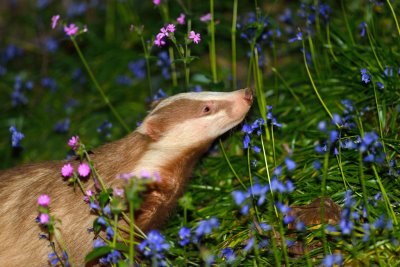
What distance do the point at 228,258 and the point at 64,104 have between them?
4.21 meters

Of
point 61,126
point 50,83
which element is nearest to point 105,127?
point 61,126

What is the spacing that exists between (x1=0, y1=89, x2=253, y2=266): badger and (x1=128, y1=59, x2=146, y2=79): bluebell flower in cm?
278

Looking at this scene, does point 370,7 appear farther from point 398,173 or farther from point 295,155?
point 398,173

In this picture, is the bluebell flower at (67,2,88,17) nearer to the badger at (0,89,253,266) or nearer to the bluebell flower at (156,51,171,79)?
the bluebell flower at (156,51,171,79)

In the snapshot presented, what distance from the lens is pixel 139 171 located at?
454cm

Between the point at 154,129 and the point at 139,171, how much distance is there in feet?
1.18

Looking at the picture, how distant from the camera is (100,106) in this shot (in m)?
7.46

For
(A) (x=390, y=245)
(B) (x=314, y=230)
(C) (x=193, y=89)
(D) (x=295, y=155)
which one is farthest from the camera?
(C) (x=193, y=89)

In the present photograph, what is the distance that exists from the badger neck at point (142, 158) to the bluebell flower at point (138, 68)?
2.85 m

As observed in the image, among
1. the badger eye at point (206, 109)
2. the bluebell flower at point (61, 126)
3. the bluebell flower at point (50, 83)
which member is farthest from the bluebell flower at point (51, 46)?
the badger eye at point (206, 109)

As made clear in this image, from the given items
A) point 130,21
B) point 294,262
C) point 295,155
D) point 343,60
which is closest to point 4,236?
point 294,262

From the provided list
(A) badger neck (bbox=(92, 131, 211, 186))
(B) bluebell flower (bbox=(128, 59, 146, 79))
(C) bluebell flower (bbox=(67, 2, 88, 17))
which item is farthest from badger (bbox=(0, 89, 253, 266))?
(C) bluebell flower (bbox=(67, 2, 88, 17))

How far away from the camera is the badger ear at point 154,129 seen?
15.6ft

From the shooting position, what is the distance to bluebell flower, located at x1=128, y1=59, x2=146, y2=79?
7.64 metres
